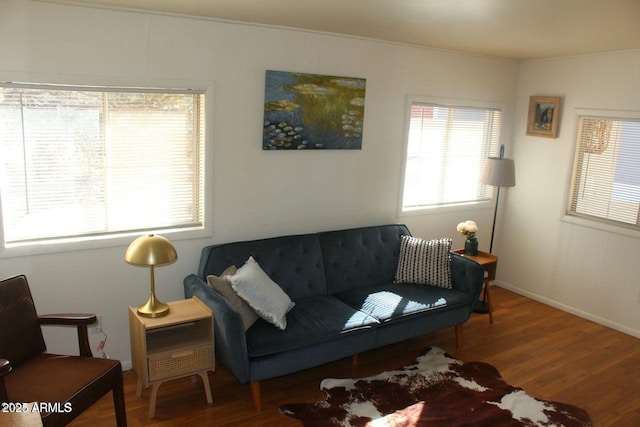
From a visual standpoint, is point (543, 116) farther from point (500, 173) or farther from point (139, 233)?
point (139, 233)

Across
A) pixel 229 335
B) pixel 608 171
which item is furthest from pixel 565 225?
pixel 229 335

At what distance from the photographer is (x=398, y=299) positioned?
3.98 m

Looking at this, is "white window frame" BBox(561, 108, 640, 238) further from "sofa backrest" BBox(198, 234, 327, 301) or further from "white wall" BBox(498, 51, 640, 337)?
"sofa backrest" BBox(198, 234, 327, 301)

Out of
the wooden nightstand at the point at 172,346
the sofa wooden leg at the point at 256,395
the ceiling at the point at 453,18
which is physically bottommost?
the sofa wooden leg at the point at 256,395

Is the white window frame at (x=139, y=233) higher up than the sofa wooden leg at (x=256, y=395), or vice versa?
the white window frame at (x=139, y=233)

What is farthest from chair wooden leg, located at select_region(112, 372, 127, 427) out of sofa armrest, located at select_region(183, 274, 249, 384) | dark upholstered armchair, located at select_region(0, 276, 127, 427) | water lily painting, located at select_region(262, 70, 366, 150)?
water lily painting, located at select_region(262, 70, 366, 150)

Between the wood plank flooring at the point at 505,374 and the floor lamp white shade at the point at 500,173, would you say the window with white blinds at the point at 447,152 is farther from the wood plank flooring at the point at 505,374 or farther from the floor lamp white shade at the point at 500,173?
the wood plank flooring at the point at 505,374

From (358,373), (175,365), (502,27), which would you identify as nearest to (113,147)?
(175,365)

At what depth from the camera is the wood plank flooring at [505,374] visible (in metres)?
3.24

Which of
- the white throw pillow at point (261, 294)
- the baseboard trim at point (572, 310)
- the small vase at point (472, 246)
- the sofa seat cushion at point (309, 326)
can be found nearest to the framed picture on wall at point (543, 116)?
the small vase at point (472, 246)

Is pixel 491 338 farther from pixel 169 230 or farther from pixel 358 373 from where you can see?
pixel 169 230

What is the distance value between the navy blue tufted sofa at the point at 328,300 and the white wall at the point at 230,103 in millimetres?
227

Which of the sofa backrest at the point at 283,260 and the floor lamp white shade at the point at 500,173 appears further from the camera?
the floor lamp white shade at the point at 500,173

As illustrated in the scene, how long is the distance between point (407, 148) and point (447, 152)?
56 cm
